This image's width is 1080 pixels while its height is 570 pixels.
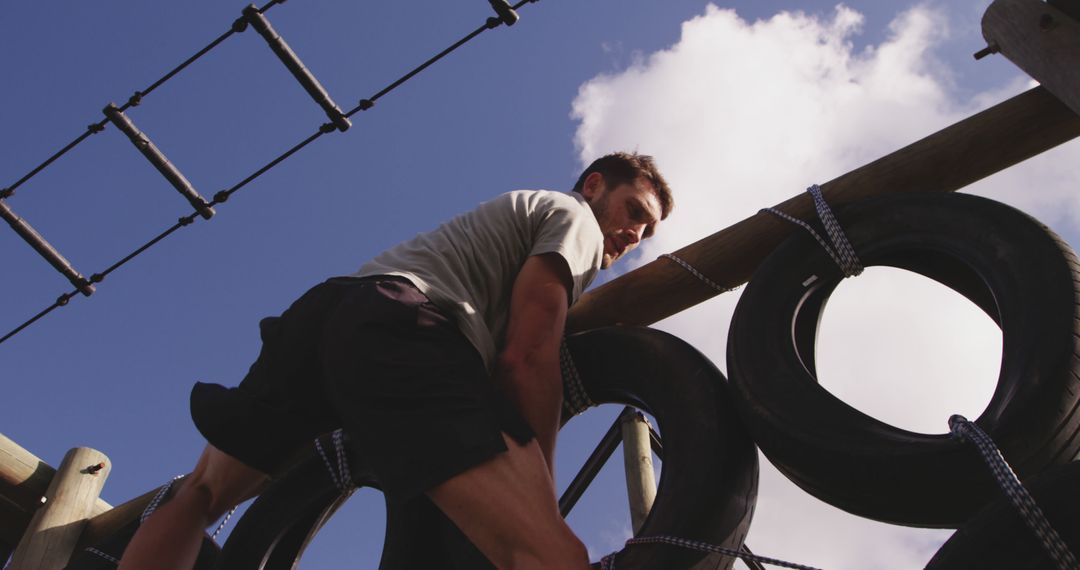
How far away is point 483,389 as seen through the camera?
1.78 meters

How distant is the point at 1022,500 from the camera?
4.38ft

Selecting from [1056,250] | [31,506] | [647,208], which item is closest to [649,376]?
[647,208]

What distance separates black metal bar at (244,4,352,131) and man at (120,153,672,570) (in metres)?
2.03

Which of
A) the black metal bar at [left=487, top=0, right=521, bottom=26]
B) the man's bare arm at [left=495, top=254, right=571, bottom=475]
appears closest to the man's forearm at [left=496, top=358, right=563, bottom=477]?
the man's bare arm at [left=495, top=254, right=571, bottom=475]

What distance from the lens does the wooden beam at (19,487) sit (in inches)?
144

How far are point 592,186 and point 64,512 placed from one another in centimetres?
248

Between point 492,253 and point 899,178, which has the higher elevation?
point 899,178

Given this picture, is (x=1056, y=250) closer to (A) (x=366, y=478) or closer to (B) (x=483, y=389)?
(B) (x=483, y=389)

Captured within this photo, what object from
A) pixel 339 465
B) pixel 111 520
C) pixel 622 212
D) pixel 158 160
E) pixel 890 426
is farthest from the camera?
pixel 158 160

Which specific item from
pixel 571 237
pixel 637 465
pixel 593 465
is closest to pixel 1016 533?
pixel 571 237

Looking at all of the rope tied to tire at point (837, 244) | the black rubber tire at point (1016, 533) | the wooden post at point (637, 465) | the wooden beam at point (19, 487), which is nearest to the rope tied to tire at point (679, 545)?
the black rubber tire at point (1016, 533)

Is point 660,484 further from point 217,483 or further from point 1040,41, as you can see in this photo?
point 1040,41

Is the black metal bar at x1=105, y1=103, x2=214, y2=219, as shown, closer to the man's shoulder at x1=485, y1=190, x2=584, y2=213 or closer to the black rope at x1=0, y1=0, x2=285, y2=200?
the black rope at x1=0, y1=0, x2=285, y2=200

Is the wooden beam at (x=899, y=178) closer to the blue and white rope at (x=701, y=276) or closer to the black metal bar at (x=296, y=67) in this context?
the blue and white rope at (x=701, y=276)
